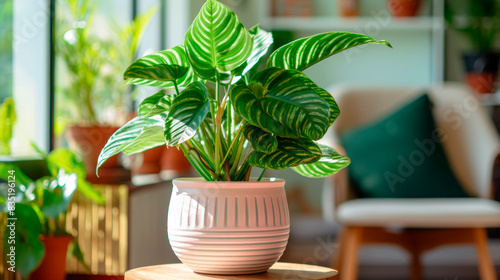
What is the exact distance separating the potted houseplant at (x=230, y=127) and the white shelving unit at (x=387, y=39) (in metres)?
2.24

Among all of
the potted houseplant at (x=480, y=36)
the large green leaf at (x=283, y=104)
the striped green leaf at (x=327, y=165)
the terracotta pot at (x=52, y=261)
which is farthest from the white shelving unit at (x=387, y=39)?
the large green leaf at (x=283, y=104)

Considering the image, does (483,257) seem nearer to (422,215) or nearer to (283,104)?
(422,215)

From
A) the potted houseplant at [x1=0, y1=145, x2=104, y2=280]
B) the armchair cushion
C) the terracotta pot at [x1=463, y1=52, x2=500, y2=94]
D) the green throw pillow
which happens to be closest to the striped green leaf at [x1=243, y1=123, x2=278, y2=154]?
the potted houseplant at [x1=0, y1=145, x2=104, y2=280]

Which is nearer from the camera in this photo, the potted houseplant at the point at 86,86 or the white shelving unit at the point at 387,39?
the potted houseplant at the point at 86,86

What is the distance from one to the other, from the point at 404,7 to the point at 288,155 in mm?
2463

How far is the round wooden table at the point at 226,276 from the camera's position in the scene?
0.94 metres

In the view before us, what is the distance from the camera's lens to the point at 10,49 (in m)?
1.77

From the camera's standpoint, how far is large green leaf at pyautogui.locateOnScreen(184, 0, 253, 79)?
895 millimetres

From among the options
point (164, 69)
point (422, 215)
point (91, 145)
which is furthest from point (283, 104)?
point (422, 215)

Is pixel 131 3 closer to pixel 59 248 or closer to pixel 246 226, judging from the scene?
pixel 59 248

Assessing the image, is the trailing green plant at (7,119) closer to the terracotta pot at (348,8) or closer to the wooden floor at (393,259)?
the wooden floor at (393,259)

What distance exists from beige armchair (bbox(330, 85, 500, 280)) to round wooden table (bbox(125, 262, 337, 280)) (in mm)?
1054

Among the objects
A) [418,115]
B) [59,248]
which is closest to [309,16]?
[418,115]

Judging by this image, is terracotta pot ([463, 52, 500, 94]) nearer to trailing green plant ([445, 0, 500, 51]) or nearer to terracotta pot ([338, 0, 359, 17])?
trailing green plant ([445, 0, 500, 51])
